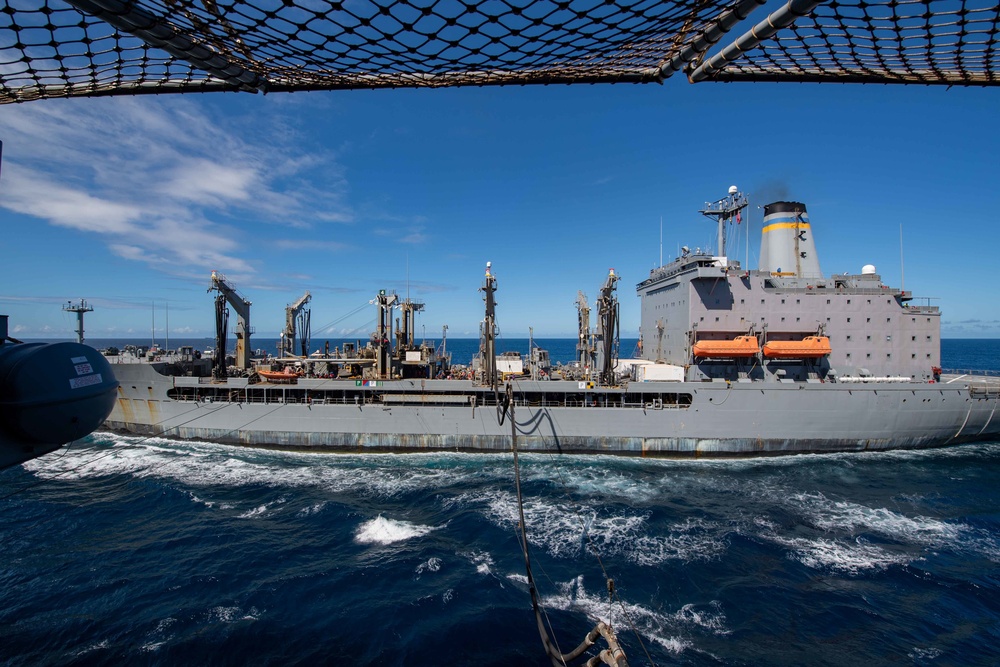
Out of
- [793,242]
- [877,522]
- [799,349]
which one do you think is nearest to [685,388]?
[799,349]

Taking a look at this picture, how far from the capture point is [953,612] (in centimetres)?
1041

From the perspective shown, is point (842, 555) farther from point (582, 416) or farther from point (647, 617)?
point (582, 416)

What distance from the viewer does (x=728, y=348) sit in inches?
918

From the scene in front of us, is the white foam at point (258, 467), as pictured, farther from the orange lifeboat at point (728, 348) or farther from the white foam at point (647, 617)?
the orange lifeboat at point (728, 348)

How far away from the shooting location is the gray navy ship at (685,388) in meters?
22.0

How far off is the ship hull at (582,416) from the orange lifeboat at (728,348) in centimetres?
216

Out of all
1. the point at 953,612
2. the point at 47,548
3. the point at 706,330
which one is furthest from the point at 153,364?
the point at 953,612

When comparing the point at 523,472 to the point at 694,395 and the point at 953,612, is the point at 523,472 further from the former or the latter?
the point at 953,612

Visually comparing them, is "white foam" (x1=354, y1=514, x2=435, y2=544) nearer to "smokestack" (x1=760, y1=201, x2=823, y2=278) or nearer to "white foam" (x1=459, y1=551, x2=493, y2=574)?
"white foam" (x1=459, y1=551, x2=493, y2=574)

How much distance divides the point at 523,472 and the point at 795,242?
22905 millimetres

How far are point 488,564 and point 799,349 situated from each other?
21312 millimetres

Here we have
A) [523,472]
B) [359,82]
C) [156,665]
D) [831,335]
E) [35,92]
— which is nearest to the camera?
[35,92]

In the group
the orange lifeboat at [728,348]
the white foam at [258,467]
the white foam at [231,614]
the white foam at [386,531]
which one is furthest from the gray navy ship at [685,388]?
the white foam at [231,614]

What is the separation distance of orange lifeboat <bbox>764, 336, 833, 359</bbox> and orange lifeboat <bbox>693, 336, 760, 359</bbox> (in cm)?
79
